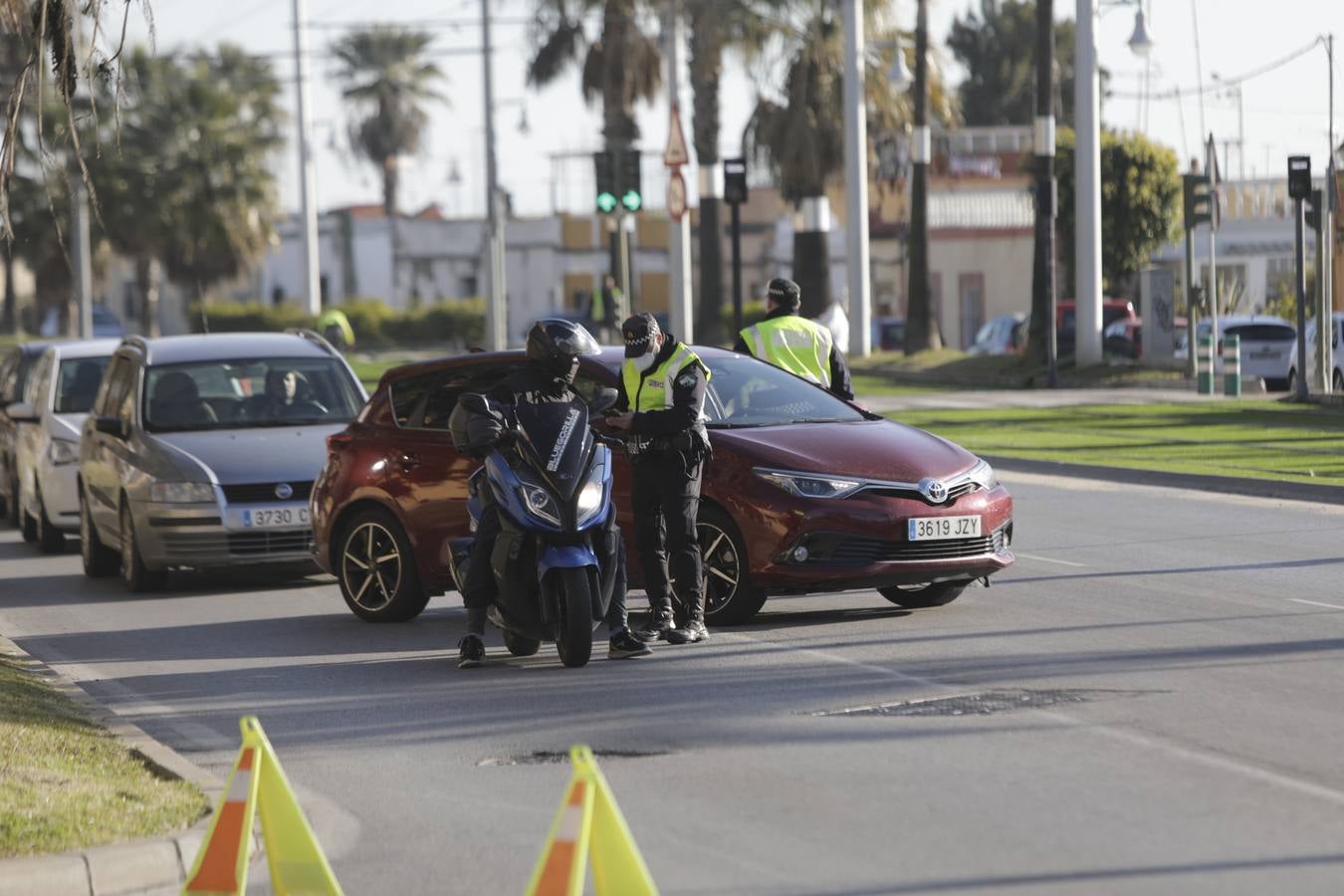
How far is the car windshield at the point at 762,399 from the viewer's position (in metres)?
12.3

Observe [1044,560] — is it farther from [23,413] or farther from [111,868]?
[111,868]

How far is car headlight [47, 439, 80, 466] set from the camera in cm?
1816

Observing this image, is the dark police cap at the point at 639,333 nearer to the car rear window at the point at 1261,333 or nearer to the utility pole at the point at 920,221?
the car rear window at the point at 1261,333

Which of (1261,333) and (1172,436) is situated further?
(1261,333)

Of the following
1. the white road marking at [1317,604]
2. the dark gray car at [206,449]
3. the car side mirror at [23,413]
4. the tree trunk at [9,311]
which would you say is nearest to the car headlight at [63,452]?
the car side mirror at [23,413]

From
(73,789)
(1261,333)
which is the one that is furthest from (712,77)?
(73,789)

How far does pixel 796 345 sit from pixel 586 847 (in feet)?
31.0

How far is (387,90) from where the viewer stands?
98.1m

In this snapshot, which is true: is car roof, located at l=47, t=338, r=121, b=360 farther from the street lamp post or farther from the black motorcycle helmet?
the street lamp post

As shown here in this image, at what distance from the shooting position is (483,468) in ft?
34.9

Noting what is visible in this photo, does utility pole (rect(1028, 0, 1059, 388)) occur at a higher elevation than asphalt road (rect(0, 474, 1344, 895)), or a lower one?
higher

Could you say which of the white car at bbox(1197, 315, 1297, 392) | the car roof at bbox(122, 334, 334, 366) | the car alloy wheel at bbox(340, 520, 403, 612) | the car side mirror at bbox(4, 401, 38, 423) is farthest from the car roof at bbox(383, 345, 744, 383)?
the white car at bbox(1197, 315, 1297, 392)

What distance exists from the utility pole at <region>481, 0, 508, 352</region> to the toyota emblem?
33.2 m

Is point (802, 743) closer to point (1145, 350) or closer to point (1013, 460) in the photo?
point (1013, 460)
